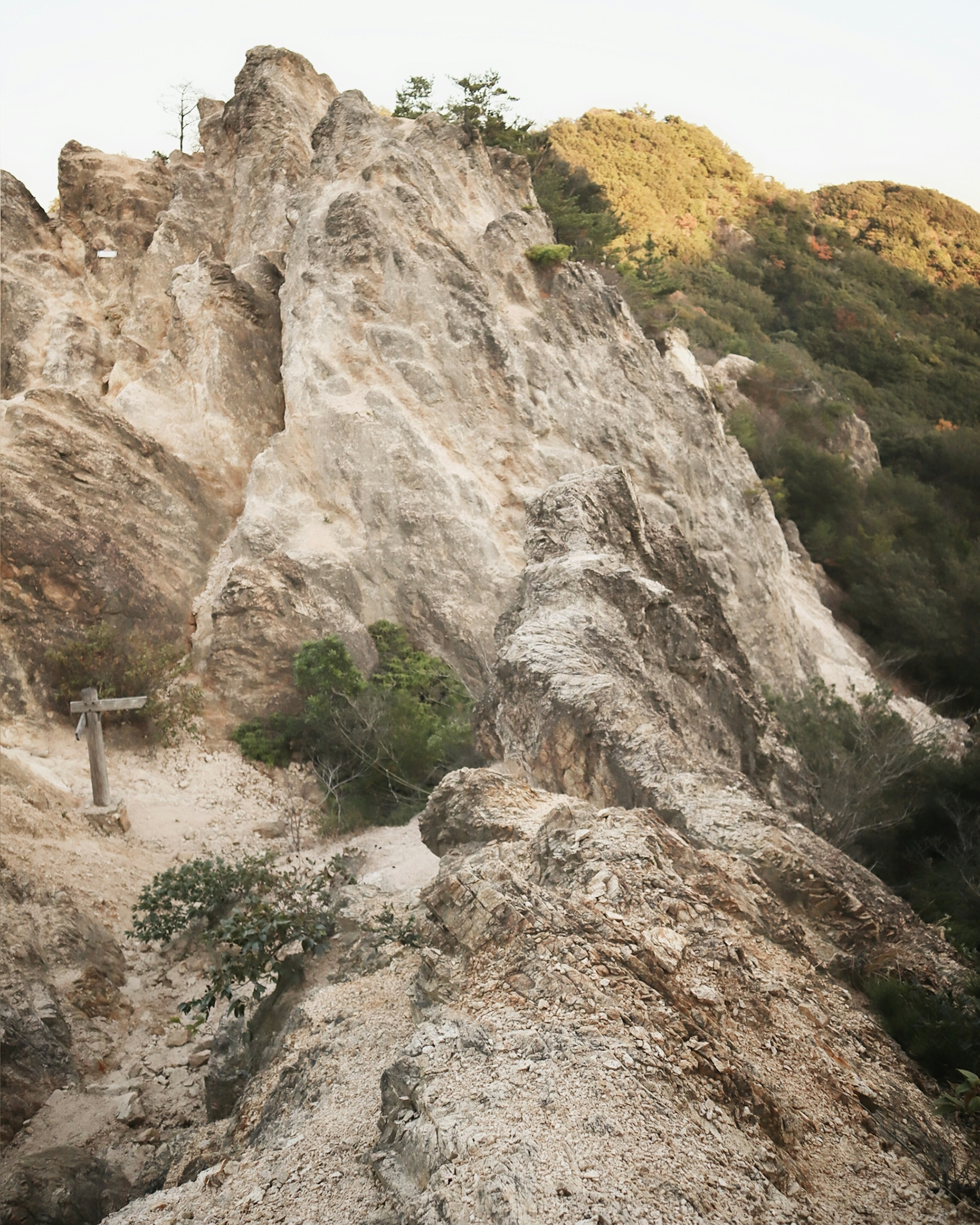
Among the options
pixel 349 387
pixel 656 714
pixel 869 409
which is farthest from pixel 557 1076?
pixel 869 409

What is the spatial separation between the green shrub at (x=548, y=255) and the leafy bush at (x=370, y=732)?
10.4m

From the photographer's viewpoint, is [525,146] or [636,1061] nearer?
[636,1061]

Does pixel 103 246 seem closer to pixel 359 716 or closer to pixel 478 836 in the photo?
pixel 359 716

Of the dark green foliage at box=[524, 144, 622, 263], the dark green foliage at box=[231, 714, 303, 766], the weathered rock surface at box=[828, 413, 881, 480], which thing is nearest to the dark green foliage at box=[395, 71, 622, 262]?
the dark green foliage at box=[524, 144, 622, 263]

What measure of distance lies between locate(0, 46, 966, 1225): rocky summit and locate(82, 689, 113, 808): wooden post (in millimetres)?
324

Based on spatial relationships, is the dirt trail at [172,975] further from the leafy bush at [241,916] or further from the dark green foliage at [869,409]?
the dark green foliage at [869,409]

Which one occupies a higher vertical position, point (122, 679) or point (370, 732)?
point (122, 679)

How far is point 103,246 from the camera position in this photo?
2172cm

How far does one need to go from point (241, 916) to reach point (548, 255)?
1719cm

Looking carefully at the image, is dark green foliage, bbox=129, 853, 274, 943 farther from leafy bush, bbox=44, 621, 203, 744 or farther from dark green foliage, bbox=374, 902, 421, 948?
leafy bush, bbox=44, 621, 203, 744

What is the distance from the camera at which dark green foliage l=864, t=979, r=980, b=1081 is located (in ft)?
12.8

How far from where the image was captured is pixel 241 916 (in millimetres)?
6133

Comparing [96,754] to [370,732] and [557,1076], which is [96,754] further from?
[557,1076]

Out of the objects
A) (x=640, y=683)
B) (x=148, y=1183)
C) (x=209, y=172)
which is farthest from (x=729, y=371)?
(x=148, y=1183)
